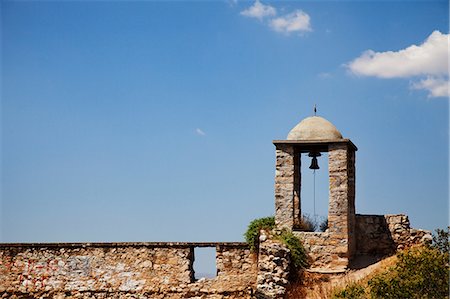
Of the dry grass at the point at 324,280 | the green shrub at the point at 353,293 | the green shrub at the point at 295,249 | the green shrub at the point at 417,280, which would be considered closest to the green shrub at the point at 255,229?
the green shrub at the point at 295,249

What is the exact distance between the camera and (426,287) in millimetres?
11523

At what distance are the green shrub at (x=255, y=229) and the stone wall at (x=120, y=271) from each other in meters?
0.22

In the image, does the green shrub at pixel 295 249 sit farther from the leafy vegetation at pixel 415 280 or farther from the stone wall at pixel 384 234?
the leafy vegetation at pixel 415 280

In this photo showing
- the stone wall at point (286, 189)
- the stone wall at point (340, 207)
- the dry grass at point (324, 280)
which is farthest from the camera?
the stone wall at point (286, 189)

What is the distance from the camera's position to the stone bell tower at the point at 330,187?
15.9 meters

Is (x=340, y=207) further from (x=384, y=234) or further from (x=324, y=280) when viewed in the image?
(x=324, y=280)

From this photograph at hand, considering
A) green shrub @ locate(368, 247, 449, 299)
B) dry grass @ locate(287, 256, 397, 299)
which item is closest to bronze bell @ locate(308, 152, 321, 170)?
dry grass @ locate(287, 256, 397, 299)

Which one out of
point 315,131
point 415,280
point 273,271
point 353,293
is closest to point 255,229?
point 273,271

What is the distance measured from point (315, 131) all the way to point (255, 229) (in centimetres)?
264

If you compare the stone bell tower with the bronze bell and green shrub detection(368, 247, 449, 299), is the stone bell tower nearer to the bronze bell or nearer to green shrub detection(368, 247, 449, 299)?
the bronze bell

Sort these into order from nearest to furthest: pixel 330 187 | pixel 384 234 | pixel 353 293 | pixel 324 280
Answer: pixel 353 293
pixel 324 280
pixel 330 187
pixel 384 234

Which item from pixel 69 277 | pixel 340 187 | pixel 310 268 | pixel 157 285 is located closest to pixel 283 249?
pixel 310 268

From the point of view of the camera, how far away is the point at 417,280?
11469mm

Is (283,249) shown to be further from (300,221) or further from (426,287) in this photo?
(426,287)
